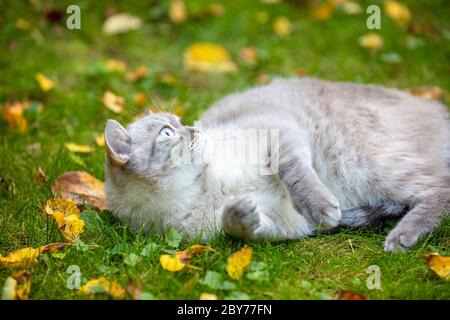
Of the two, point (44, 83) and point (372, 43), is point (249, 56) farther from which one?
point (44, 83)

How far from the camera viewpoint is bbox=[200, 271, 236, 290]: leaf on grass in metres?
2.51

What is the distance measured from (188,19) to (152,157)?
3017 mm

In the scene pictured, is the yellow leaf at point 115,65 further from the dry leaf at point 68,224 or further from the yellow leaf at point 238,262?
the yellow leaf at point 238,262

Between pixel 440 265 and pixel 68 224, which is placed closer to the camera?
pixel 440 265

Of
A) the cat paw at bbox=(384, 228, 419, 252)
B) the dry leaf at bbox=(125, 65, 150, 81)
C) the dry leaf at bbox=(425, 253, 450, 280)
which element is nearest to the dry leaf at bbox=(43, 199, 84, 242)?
the cat paw at bbox=(384, 228, 419, 252)

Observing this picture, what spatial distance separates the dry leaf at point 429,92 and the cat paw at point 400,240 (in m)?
1.80

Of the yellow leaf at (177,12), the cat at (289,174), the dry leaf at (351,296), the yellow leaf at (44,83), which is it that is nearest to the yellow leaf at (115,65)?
the yellow leaf at (44,83)

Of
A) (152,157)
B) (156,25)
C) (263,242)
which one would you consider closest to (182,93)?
(156,25)

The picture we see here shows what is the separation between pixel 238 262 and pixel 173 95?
93.8 inches

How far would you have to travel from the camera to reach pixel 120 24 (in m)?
5.34

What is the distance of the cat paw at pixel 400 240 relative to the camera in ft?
9.34

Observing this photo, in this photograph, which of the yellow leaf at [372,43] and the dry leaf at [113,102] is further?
the yellow leaf at [372,43]

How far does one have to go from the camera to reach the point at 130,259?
2670 mm

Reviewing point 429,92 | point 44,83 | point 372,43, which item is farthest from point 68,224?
point 372,43
